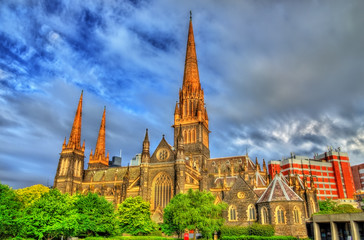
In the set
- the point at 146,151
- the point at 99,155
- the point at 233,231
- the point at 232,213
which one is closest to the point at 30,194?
the point at 99,155

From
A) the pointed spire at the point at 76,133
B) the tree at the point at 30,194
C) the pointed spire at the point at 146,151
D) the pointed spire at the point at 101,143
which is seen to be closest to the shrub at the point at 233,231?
the pointed spire at the point at 146,151

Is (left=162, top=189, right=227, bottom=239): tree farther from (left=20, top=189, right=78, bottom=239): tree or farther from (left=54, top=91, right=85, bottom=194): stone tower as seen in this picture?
(left=54, top=91, right=85, bottom=194): stone tower

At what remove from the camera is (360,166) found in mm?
99250

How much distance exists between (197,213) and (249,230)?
22.8 feet

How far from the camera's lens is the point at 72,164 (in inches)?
2876

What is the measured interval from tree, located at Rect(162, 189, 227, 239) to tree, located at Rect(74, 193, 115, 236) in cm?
803

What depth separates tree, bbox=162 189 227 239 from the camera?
34.6 metres

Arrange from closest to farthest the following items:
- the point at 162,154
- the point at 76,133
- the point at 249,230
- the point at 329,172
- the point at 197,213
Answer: the point at 197,213, the point at 249,230, the point at 162,154, the point at 76,133, the point at 329,172

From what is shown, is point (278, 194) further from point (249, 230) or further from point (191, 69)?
point (191, 69)

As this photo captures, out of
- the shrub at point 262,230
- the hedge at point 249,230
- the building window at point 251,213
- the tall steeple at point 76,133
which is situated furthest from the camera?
the tall steeple at point 76,133

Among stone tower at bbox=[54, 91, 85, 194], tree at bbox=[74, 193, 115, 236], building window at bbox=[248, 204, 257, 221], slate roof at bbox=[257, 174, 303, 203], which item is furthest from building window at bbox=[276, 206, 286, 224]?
stone tower at bbox=[54, 91, 85, 194]

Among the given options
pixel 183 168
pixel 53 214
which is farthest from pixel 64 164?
pixel 53 214

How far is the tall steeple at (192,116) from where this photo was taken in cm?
6638

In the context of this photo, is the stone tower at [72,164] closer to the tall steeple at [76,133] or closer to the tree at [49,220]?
the tall steeple at [76,133]
